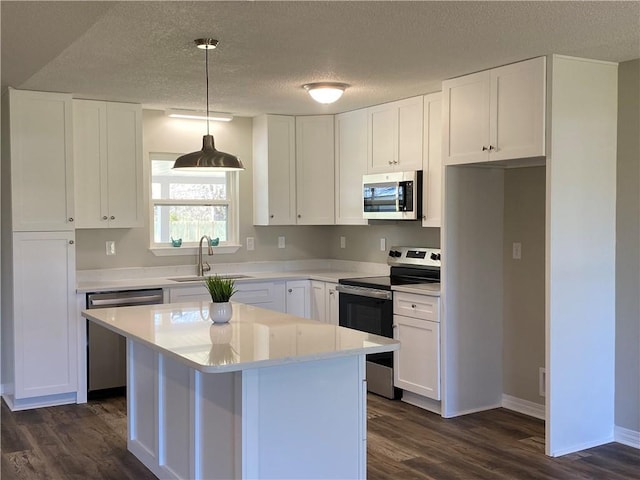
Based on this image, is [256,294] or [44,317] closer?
[44,317]

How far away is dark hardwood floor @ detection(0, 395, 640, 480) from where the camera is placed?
3732 mm

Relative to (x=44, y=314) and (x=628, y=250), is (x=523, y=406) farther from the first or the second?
(x=44, y=314)

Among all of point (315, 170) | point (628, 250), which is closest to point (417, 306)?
point (628, 250)

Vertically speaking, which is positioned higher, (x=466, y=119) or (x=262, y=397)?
(x=466, y=119)

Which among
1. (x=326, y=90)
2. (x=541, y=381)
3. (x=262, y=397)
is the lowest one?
(x=541, y=381)

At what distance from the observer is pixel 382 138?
5512mm

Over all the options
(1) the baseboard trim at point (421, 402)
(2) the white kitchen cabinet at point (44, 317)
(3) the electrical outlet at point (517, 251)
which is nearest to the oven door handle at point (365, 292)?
(1) the baseboard trim at point (421, 402)

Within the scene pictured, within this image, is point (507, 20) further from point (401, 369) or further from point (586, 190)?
point (401, 369)

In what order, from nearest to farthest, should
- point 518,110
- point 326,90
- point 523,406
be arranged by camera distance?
point 518,110, point 326,90, point 523,406

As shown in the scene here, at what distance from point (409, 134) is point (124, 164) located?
226 centimetres

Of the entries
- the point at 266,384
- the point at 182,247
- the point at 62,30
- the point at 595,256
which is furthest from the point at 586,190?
the point at 182,247

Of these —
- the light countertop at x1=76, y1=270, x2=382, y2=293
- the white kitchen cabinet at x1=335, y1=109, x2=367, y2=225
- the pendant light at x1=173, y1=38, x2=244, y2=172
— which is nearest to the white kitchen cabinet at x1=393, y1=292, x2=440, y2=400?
the light countertop at x1=76, y1=270, x2=382, y2=293

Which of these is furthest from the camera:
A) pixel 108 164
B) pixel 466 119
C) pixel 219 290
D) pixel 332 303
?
pixel 332 303

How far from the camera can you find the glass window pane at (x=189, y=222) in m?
6.04
